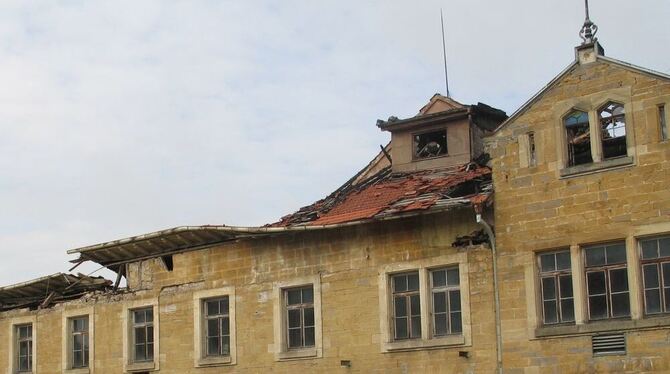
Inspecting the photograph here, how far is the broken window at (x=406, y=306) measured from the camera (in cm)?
2367

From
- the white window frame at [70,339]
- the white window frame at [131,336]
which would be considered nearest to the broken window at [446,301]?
the white window frame at [131,336]

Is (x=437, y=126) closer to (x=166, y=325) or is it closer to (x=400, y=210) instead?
(x=400, y=210)

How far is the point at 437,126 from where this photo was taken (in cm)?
2911

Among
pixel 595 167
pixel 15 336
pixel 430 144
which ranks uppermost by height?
pixel 430 144

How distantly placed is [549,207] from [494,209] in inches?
48.6

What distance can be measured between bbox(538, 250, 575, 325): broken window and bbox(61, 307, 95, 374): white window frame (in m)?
13.9

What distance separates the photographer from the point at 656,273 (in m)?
20.3

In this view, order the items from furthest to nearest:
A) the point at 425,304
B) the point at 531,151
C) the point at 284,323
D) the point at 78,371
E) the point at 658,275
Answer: the point at 78,371 → the point at 284,323 → the point at 425,304 → the point at 531,151 → the point at 658,275

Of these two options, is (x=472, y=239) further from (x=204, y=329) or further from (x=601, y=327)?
(x=204, y=329)

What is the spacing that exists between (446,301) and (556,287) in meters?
2.68

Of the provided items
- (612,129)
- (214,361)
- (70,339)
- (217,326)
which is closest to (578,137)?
(612,129)

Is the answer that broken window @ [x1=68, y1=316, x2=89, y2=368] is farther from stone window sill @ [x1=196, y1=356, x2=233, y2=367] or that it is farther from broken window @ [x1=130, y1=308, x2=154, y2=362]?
stone window sill @ [x1=196, y1=356, x2=233, y2=367]

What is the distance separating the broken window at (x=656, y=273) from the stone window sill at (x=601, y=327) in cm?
27

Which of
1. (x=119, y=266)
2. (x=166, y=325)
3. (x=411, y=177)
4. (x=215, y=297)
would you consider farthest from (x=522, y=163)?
(x=119, y=266)
